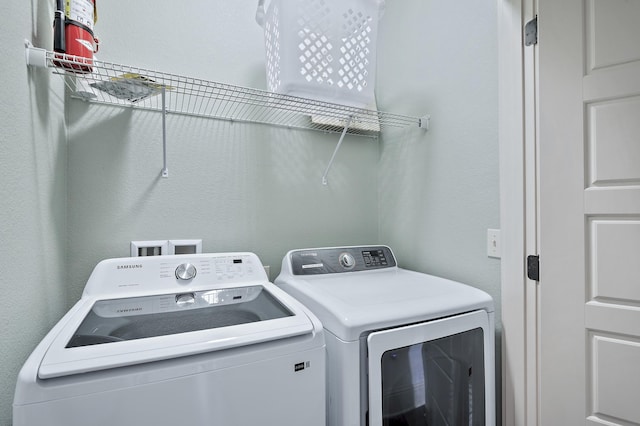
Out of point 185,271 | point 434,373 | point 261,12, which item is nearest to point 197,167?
point 185,271

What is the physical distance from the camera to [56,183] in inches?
46.6

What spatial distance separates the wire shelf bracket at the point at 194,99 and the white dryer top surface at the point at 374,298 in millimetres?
709

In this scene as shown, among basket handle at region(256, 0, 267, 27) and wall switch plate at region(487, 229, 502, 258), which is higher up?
basket handle at region(256, 0, 267, 27)

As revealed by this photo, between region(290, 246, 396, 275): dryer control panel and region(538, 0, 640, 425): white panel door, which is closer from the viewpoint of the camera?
region(538, 0, 640, 425): white panel door

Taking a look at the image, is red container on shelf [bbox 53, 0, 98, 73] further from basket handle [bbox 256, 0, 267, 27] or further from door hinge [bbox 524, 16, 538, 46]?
door hinge [bbox 524, 16, 538, 46]

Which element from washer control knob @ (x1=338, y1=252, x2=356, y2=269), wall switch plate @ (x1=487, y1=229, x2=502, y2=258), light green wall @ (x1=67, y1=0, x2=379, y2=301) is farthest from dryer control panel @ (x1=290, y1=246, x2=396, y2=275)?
wall switch plate @ (x1=487, y1=229, x2=502, y2=258)

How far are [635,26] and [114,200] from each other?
6.79ft

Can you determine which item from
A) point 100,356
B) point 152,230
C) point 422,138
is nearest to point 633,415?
point 422,138

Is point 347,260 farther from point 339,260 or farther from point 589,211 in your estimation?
point 589,211

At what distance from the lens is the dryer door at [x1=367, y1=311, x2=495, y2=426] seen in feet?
3.23

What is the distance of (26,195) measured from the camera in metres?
0.90

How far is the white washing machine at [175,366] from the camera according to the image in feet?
2.14

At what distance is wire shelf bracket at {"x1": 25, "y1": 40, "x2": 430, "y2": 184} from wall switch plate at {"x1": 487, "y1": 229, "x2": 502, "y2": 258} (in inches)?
26.6

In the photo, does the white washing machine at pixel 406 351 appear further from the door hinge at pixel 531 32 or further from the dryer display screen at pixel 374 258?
the door hinge at pixel 531 32
